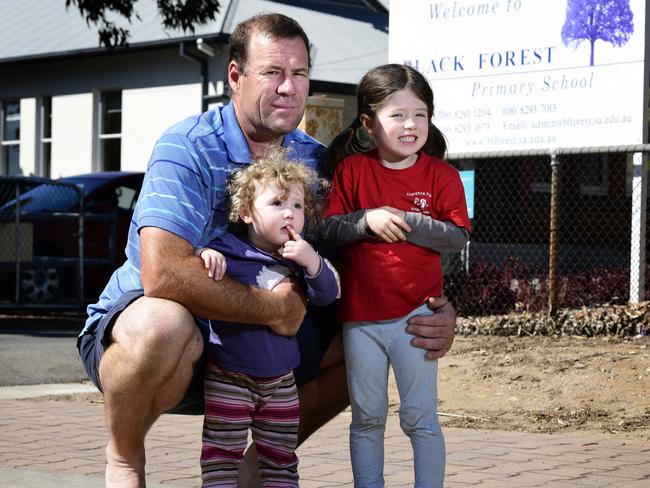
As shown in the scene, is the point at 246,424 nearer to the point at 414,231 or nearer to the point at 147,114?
the point at 414,231

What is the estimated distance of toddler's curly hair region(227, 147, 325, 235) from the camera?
13.4 feet

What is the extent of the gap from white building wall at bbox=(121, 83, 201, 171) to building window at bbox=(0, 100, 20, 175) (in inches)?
142

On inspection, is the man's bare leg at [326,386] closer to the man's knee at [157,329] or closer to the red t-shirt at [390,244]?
the red t-shirt at [390,244]

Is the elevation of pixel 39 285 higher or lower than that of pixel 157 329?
lower

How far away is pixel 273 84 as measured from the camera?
4289 mm

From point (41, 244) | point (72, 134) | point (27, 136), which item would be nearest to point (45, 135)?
point (27, 136)

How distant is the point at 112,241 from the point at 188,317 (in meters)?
10.7

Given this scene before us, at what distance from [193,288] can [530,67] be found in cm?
815

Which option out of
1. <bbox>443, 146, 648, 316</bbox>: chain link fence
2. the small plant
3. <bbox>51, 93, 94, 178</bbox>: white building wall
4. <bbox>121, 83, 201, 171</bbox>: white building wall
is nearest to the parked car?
<bbox>443, 146, 648, 316</bbox>: chain link fence

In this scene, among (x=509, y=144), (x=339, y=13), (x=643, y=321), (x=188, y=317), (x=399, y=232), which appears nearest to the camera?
(x=188, y=317)

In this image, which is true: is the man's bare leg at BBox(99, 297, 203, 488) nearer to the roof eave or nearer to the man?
the man

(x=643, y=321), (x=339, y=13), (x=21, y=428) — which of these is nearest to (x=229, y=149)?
(x=21, y=428)

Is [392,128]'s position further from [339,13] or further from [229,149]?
[339,13]

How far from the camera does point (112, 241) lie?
47.7 ft
